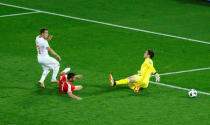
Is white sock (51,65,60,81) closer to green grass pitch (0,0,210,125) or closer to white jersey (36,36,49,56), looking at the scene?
green grass pitch (0,0,210,125)

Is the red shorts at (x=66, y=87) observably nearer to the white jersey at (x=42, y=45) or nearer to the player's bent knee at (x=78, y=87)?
the player's bent knee at (x=78, y=87)

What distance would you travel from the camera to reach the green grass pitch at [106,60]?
13.1m

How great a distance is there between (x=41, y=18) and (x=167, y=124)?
1313cm

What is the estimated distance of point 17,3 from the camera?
89.5 feet

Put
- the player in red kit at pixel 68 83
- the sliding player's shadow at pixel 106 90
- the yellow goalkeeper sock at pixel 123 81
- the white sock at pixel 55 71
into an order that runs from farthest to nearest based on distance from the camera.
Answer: the white sock at pixel 55 71 < the yellow goalkeeper sock at pixel 123 81 < the sliding player's shadow at pixel 106 90 < the player in red kit at pixel 68 83

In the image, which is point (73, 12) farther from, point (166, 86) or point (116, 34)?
point (166, 86)

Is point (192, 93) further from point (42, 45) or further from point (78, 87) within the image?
point (42, 45)

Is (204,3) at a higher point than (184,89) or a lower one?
higher

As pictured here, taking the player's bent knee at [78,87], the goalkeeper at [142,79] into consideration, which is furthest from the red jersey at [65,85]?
the goalkeeper at [142,79]

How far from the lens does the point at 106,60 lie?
18.3 m

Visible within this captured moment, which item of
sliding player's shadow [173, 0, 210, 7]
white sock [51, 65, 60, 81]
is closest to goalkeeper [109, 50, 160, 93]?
white sock [51, 65, 60, 81]

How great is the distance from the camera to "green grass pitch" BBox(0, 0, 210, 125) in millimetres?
13141

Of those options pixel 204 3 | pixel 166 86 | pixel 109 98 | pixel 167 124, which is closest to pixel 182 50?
pixel 166 86

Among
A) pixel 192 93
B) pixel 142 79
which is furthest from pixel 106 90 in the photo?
pixel 192 93
